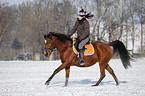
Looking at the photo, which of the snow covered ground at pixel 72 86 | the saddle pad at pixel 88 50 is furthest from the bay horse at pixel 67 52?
the snow covered ground at pixel 72 86

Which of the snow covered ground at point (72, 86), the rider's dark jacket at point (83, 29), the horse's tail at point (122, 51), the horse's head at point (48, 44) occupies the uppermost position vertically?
the rider's dark jacket at point (83, 29)

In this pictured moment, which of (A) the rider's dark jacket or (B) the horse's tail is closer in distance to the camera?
(A) the rider's dark jacket

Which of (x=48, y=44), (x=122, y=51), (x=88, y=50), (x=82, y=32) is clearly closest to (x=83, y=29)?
(x=82, y=32)

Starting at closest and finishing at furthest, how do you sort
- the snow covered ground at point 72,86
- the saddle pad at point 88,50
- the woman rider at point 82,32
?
the snow covered ground at point 72,86 → the woman rider at point 82,32 → the saddle pad at point 88,50

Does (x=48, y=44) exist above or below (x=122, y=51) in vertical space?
above

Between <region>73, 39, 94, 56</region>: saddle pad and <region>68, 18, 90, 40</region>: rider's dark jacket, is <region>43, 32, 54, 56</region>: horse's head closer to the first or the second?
<region>73, 39, 94, 56</region>: saddle pad

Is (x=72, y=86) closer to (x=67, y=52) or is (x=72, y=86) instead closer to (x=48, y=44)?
(x=67, y=52)

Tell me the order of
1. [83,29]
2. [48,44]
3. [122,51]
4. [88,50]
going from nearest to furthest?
[48,44], [83,29], [88,50], [122,51]

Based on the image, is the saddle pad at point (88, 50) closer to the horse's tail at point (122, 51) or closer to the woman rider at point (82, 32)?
the woman rider at point (82, 32)

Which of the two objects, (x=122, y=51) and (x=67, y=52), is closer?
(x=67, y=52)

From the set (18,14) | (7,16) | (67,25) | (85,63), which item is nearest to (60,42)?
(85,63)

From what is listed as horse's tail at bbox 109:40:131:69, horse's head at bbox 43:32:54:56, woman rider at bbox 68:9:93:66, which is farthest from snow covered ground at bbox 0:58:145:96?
horse's head at bbox 43:32:54:56

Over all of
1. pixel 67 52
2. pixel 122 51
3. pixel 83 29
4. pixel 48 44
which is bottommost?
pixel 122 51

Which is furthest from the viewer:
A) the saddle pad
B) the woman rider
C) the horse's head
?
the saddle pad
